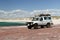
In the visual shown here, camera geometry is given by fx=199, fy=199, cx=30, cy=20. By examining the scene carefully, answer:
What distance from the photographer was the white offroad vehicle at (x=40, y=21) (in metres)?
33.2

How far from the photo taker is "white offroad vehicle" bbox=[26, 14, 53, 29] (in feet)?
109

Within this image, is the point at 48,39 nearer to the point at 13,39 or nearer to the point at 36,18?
the point at 13,39

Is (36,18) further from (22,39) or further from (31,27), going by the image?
(22,39)

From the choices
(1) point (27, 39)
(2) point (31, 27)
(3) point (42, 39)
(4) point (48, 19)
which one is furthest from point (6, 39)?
(4) point (48, 19)

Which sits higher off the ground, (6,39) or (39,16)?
(39,16)

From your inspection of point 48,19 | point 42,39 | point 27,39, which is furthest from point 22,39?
point 48,19

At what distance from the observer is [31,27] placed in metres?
33.5

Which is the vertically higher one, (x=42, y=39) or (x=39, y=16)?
(x=39, y=16)

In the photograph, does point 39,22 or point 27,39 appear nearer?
point 27,39

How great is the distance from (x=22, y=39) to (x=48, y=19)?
17.4 m

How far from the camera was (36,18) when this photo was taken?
111 feet

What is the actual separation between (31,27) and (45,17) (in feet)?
10.8

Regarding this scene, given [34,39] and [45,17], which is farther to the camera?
[45,17]

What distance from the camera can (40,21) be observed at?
111ft
